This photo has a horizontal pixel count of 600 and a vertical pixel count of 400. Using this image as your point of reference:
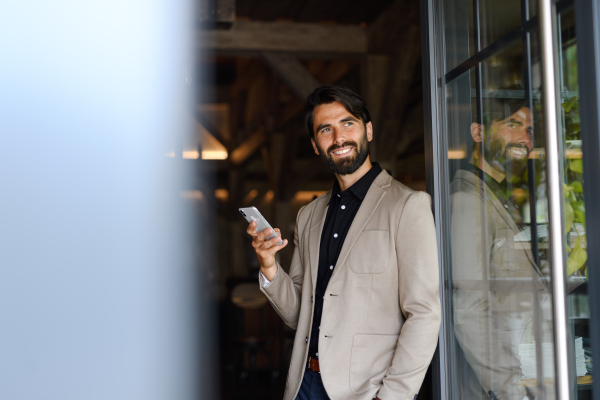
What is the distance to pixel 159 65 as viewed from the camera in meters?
0.83

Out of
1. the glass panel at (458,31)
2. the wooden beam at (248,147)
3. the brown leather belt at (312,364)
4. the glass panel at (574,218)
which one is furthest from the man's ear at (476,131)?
the wooden beam at (248,147)

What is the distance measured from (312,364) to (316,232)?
1.32ft

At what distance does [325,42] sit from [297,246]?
3588mm

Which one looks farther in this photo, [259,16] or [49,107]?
[259,16]

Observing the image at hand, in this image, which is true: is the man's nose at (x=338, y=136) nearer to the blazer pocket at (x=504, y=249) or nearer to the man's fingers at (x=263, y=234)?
the man's fingers at (x=263, y=234)

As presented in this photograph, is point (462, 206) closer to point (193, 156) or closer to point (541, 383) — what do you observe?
point (541, 383)

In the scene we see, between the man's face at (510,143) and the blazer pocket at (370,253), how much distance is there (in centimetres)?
35

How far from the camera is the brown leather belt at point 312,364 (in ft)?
4.87

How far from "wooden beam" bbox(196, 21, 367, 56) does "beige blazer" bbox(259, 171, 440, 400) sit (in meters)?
3.66

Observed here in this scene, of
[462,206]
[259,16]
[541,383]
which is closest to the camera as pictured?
[541,383]

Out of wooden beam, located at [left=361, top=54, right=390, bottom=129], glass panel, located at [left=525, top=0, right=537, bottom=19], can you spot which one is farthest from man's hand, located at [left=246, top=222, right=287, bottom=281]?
wooden beam, located at [left=361, top=54, right=390, bottom=129]

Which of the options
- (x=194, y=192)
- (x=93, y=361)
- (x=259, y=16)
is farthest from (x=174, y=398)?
(x=259, y=16)

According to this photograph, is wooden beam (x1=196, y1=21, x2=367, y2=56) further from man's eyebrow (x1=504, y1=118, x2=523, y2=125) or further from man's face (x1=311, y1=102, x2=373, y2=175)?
man's eyebrow (x1=504, y1=118, x2=523, y2=125)

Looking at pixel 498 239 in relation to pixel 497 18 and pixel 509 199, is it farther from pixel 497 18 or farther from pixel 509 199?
pixel 497 18
